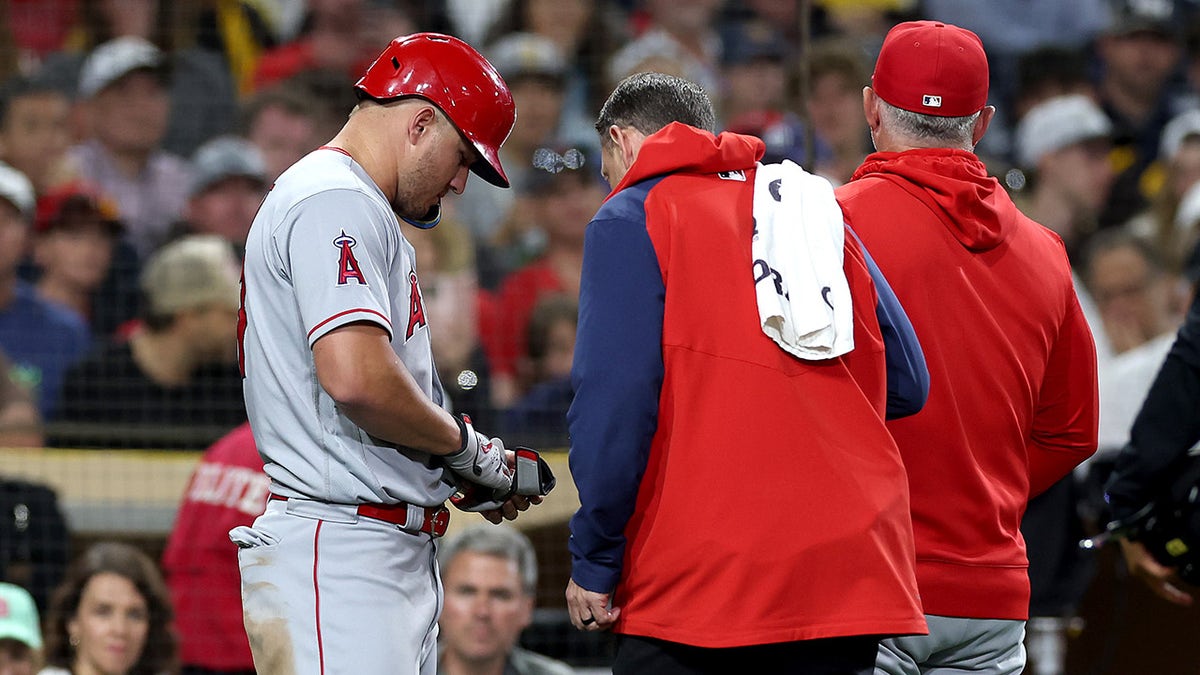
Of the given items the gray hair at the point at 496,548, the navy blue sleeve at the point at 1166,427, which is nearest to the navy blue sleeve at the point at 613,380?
the navy blue sleeve at the point at 1166,427

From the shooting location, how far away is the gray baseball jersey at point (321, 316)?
3006 millimetres

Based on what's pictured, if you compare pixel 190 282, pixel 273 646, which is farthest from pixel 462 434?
pixel 190 282

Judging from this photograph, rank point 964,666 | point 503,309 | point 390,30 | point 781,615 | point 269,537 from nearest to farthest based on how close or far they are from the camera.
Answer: point 781,615
point 269,537
point 964,666
point 503,309
point 390,30

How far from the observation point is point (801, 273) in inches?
114

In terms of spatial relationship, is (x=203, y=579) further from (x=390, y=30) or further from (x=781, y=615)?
(x=390, y=30)

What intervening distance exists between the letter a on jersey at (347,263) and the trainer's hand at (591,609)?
70 centimetres

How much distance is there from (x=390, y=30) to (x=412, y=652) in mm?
5960

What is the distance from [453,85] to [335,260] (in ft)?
1.57

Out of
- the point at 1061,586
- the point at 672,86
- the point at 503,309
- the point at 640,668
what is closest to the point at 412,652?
the point at 640,668

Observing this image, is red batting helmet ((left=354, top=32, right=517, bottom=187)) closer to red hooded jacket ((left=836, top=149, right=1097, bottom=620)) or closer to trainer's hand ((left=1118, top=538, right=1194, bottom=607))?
red hooded jacket ((left=836, top=149, right=1097, bottom=620))

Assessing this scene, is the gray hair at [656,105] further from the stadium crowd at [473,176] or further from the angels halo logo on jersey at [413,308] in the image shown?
the stadium crowd at [473,176]

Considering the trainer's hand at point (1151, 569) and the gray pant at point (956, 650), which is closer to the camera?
the gray pant at point (956, 650)

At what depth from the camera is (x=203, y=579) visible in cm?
558

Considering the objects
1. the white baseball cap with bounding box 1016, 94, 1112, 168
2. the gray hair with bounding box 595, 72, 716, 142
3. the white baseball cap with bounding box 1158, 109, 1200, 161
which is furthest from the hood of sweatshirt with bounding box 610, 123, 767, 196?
the white baseball cap with bounding box 1158, 109, 1200, 161
